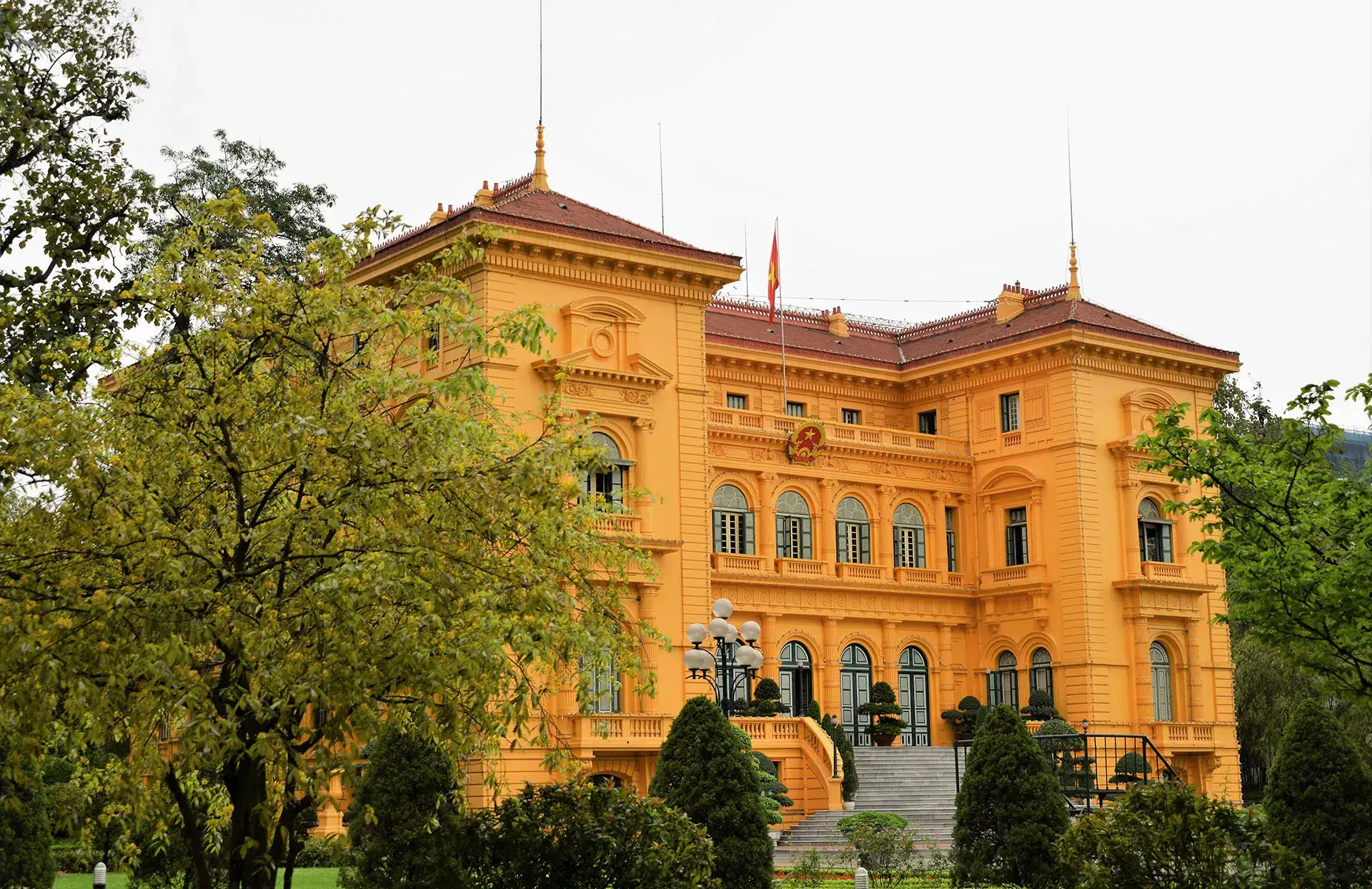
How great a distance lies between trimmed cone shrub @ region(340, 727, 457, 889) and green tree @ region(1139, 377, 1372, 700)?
9.29 metres

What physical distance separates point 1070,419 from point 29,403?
3455 cm

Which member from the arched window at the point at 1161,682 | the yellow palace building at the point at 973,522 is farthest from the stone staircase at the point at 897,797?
the arched window at the point at 1161,682

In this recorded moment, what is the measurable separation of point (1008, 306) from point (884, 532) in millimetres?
8340

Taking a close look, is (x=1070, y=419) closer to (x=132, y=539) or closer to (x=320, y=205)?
(x=320, y=205)

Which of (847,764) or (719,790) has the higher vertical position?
(719,790)

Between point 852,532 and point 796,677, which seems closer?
point 796,677

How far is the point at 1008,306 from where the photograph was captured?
156 ft

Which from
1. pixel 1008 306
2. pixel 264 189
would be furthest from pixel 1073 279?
pixel 264 189

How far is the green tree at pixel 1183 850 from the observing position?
1591cm

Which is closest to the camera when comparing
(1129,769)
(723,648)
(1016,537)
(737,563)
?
(723,648)

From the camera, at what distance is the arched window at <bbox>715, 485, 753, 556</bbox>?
4097 centimetres

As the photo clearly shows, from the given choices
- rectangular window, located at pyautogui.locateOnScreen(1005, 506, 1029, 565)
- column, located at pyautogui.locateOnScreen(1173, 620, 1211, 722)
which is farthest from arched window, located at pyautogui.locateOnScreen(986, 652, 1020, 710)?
column, located at pyautogui.locateOnScreen(1173, 620, 1211, 722)

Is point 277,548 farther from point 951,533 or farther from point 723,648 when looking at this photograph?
point 951,533

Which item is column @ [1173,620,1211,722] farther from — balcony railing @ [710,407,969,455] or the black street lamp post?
the black street lamp post
